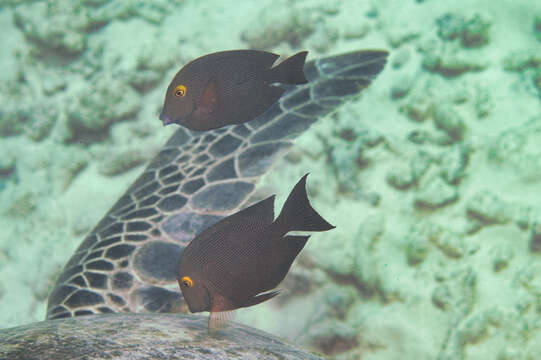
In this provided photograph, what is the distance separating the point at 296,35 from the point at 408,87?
4.50ft

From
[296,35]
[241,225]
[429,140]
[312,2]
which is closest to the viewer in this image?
[241,225]

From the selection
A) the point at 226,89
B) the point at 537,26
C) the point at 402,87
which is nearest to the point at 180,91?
the point at 226,89

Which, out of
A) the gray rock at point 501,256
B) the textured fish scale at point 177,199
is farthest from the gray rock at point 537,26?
the gray rock at point 501,256

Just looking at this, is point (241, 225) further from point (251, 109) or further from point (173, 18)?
point (173, 18)

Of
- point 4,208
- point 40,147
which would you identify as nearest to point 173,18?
point 40,147

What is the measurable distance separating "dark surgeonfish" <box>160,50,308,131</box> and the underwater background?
45.2 inches

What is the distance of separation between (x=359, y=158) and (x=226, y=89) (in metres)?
1.66

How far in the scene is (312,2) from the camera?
416 cm

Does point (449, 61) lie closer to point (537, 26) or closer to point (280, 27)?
point (537, 26)

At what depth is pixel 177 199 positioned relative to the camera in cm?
177

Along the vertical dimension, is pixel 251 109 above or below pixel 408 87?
below

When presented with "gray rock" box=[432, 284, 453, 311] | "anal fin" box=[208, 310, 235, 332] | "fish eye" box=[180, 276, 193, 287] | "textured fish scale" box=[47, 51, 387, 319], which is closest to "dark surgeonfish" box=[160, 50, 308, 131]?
"fish eye" box=[180, 276, 193, 287]

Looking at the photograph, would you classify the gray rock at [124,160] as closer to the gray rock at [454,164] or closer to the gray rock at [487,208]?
the gray rock at [454,164]

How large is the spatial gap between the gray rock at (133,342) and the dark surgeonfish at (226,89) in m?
0.51
